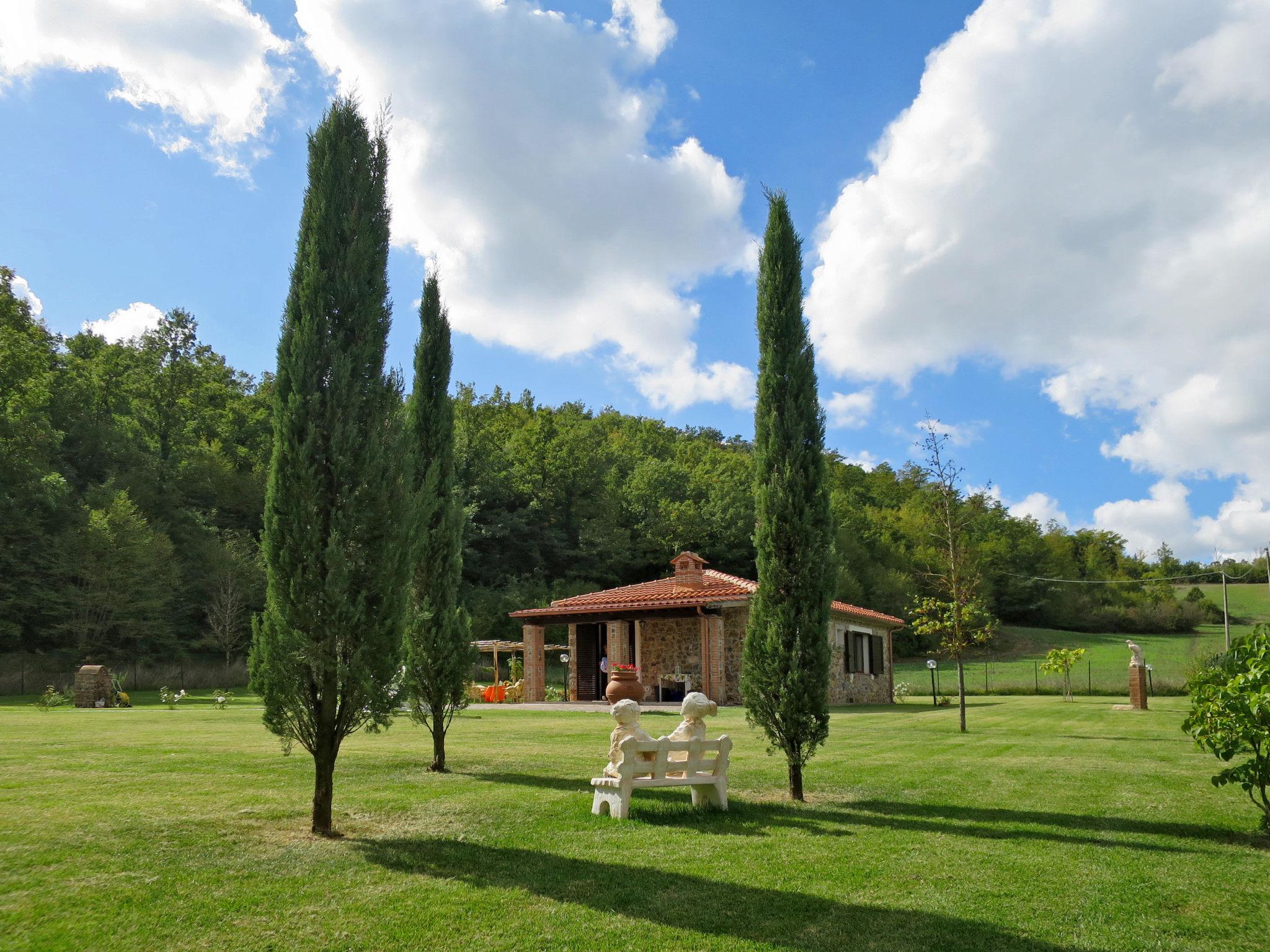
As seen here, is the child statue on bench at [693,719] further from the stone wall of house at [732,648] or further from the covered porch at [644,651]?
the stone wall of house at [732,648]

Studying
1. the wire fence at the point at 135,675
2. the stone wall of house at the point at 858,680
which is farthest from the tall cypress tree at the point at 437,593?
the wire fence at the point at 135,675

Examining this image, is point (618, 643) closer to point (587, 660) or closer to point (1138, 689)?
point (587, 660)

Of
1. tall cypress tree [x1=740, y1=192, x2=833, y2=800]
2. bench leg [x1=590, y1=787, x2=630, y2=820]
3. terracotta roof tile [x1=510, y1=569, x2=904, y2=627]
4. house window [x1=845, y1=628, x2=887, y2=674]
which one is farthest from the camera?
house window [x1=845, y1=628, x2=887, y2=674]

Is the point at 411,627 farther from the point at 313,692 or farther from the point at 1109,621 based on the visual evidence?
the point at 1109,621

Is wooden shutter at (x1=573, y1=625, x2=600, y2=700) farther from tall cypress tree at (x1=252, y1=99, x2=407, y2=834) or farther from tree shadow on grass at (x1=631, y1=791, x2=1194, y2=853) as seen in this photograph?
tall cypress tree at (x1=252, y1=99, x2=407, y2=834)

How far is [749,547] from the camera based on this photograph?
3991 cm

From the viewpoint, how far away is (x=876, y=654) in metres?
25.8

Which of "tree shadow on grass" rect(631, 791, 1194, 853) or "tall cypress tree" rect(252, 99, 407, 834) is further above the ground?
"tall cypress tree" rect(252, 99, 407, 834)

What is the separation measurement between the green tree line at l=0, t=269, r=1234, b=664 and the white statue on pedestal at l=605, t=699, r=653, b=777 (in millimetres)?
19862

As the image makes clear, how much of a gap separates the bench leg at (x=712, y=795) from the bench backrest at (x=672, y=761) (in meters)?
0.11

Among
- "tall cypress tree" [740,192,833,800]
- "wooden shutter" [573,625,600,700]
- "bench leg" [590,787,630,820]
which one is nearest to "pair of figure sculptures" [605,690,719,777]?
"bench leg" [590,787,630,820]

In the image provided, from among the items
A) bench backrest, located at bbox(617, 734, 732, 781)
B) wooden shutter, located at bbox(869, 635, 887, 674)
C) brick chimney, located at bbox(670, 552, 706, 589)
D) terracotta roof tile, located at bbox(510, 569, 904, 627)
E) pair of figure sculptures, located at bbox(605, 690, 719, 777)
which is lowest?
wooden shutter, located at bbox(869, 635, 887, 674)

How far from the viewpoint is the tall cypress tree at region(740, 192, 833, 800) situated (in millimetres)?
7289

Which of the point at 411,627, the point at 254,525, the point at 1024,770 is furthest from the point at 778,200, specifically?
the point at 254,525
